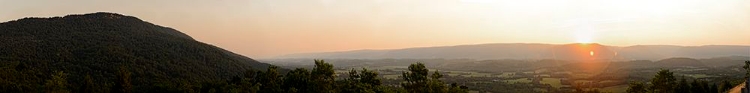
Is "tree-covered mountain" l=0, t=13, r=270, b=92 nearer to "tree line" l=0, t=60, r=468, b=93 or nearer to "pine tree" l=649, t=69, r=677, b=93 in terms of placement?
"tree line" l=0, t=60, r=468, b=93

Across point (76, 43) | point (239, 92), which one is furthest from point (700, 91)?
point (76, 43)

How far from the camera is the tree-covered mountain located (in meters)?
112

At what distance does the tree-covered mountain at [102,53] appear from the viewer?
112 metres

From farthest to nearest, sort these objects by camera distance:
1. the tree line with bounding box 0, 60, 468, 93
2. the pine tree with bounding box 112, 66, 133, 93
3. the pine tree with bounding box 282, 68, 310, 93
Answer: the pine tree with bounding box 112, 66, 133, 93, the pine tree with bounding box 282, 68, 310, 93, the tree line with bounding box 0, 60, 468, 93

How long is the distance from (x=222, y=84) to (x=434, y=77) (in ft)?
66.3

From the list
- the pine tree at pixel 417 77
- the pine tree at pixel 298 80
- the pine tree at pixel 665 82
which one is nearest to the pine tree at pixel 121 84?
the pine tree at pixel 298 80

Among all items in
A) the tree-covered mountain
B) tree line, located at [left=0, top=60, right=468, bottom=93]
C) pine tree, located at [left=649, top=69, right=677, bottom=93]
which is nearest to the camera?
tree line, located at [left=0, top=60, right=468, bottom=93]

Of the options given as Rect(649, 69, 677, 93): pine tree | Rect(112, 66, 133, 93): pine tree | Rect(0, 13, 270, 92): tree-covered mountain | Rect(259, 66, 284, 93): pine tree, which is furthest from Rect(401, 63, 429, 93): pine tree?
Rect(0, 13, 270, 92): tree-covered mountain

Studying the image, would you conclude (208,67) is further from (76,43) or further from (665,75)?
(665,75)

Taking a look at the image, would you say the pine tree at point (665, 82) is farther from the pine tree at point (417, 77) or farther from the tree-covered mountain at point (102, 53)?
the tree-covered mountain at point (102, 53)

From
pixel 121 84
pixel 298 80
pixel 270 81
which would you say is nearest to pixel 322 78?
pixel 298 80

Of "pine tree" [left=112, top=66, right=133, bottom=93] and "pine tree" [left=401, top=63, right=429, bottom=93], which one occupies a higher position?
"pine tree" [left=401, top=63, right=429, bottom=93]

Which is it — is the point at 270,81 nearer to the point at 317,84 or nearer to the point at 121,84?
the point at 317,84

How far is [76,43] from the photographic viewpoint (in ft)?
Answer: 466
